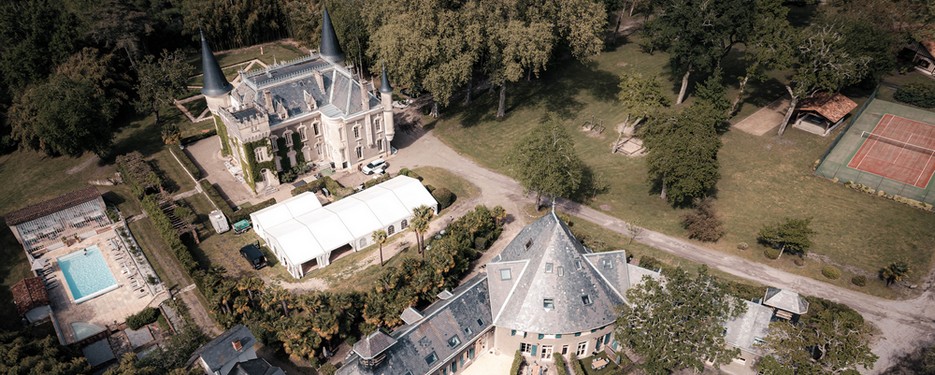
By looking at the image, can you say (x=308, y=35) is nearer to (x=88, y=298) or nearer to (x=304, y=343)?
(x=88, y=298)

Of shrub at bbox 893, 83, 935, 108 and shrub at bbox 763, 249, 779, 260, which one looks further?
shrub at bbox 893, 83, 935, 108

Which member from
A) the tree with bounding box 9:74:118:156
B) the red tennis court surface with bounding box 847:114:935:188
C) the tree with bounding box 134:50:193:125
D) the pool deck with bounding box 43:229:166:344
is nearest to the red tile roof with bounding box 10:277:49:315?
the pool deck with bounding box 43:229:166:344

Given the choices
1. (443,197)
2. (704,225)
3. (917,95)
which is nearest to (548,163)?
(443,197)

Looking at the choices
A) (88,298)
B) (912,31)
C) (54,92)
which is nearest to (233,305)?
(88,298)

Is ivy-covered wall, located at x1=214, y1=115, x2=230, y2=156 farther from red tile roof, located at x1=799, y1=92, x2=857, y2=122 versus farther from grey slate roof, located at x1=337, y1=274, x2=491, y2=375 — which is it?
red tile roof, located at x1=799, y1=92, x2=857, y2=122

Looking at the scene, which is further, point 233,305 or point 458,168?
point 458,168

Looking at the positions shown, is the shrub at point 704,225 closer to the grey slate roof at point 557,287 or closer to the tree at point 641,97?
the grey slate roof at point 557,287

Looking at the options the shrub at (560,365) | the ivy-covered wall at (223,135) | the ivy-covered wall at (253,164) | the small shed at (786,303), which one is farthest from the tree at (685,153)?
the ivy-covered wall at (223,135)
